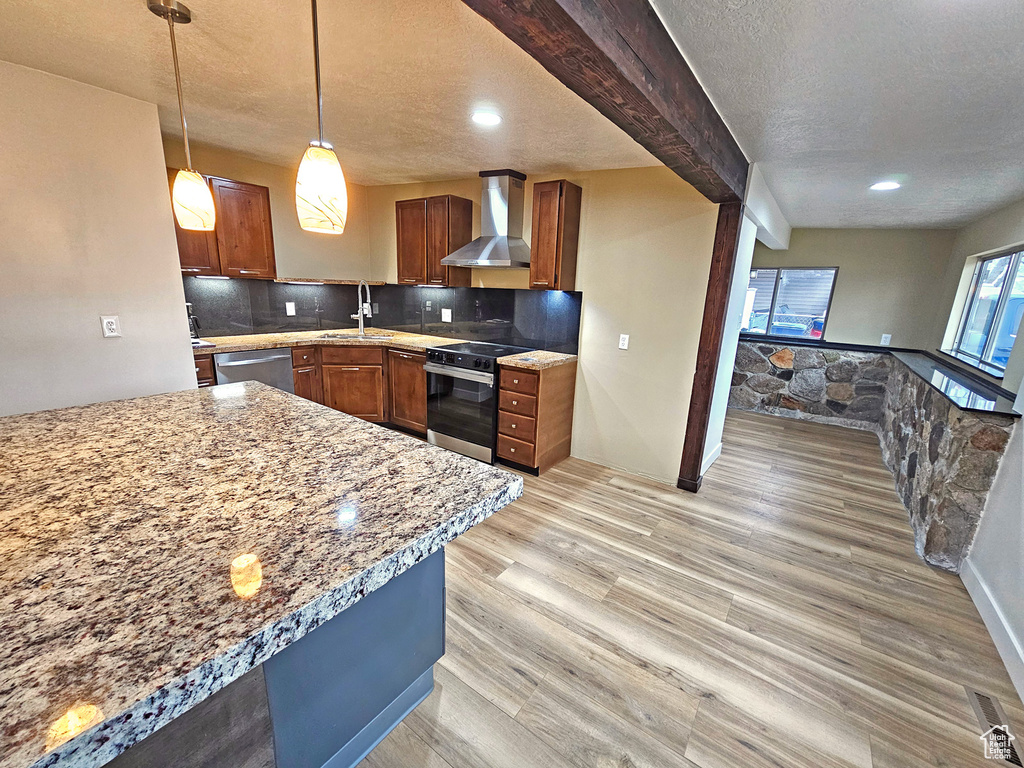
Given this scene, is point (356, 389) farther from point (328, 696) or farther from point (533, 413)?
point (328, 696)

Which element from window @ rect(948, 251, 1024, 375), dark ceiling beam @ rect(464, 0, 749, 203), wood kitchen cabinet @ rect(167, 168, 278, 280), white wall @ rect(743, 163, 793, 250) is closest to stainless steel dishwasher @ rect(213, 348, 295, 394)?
wood kitchen cabinet @ rect(167, 168, 278, 280)

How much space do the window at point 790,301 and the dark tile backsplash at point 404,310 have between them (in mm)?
3159

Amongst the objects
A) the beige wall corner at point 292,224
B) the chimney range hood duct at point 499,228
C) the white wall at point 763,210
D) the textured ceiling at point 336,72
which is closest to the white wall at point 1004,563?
the white wall at point 763,210

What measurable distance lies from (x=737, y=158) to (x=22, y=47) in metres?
3.42

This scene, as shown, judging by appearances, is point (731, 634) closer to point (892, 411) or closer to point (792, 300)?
point (892, 411)

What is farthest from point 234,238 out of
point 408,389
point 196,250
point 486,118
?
point 486,118

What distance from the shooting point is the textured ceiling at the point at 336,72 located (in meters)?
1.47

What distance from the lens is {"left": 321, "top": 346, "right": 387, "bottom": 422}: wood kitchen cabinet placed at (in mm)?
3770

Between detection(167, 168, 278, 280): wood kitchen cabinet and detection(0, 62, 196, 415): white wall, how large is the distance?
2.20ft

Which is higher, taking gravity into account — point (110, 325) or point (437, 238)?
point (437, 238)

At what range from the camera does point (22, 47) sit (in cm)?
175

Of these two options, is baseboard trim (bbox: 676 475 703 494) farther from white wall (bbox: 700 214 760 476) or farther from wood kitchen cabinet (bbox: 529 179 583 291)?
wood kitchen cabinet (bbox: 529 179 583 291)

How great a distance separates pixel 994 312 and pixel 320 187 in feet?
16.8

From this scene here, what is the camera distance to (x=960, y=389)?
2.74m
